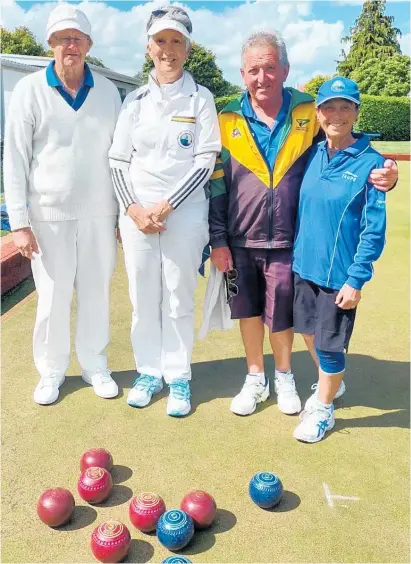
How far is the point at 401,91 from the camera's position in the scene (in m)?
32.9

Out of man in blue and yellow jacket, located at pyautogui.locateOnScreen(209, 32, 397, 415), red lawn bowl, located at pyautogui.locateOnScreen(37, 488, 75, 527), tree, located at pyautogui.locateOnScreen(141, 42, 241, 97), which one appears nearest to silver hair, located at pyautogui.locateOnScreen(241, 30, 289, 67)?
man in blue and yellow jacket, located at pyautogui.locateOnScreen(209, 32, 397, 415)

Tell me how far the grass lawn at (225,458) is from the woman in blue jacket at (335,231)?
32 centimetres

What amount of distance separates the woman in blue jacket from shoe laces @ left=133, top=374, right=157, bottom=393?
0.94 metres

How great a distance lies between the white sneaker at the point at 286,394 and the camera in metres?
3.45

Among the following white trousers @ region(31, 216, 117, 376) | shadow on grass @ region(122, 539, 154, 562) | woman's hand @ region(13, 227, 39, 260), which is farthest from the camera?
white trousers @ region(31, 216, 117, 376)

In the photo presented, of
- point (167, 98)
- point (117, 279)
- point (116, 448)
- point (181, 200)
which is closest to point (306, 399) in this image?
point (116, 448)

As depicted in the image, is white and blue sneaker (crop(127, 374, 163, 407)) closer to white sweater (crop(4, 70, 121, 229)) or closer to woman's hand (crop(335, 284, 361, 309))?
white sweater (crop(4, 70, 121, 229))

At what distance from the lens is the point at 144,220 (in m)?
3.15

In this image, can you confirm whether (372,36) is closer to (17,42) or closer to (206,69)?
(206,69)

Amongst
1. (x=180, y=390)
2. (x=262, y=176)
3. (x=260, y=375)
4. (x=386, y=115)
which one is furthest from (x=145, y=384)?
(x=386, y=115)

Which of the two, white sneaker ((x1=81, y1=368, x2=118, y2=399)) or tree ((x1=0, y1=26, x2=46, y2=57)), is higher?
tree ((x1=0, y1=26, x2=46, y2=57))

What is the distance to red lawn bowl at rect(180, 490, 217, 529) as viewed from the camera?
2438 mm

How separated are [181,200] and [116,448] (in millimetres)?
1363

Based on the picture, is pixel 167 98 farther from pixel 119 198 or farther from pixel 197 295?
pixel 197 295
